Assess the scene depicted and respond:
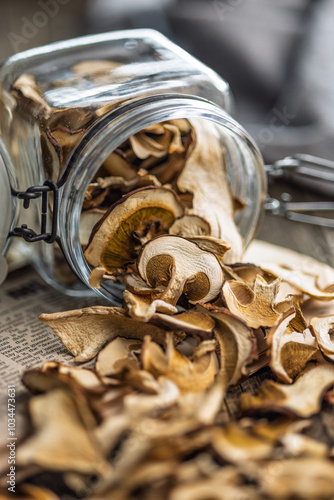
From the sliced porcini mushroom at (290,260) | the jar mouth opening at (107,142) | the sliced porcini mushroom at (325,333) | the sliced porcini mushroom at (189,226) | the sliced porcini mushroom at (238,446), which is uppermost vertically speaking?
the jar mouth opening at (107,142)

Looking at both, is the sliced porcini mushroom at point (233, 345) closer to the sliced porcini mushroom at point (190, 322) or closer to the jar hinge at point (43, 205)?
the sliced porcini mushroom at point (190, 322)

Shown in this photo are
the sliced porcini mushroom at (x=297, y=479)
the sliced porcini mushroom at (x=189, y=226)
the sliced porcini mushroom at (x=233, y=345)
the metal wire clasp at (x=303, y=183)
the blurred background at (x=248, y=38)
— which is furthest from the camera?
the blurred background at (x=248, y=38)

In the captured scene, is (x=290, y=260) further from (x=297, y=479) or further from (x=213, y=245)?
(x=297, y=479)

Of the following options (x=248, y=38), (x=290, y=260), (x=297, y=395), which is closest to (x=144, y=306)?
(x=297, y=395)

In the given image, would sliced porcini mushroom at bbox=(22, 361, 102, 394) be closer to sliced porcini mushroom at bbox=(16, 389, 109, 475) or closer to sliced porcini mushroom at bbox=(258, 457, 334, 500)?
sliced porcini mushroom at bbox=(16, 389, 109, 475)

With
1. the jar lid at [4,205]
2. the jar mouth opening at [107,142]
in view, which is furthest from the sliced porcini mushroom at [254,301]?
the jar lid at [4,205]

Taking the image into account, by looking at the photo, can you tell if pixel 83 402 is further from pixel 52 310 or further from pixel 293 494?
pixel 52 310

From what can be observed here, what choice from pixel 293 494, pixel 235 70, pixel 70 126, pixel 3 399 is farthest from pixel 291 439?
pixel 235 70
